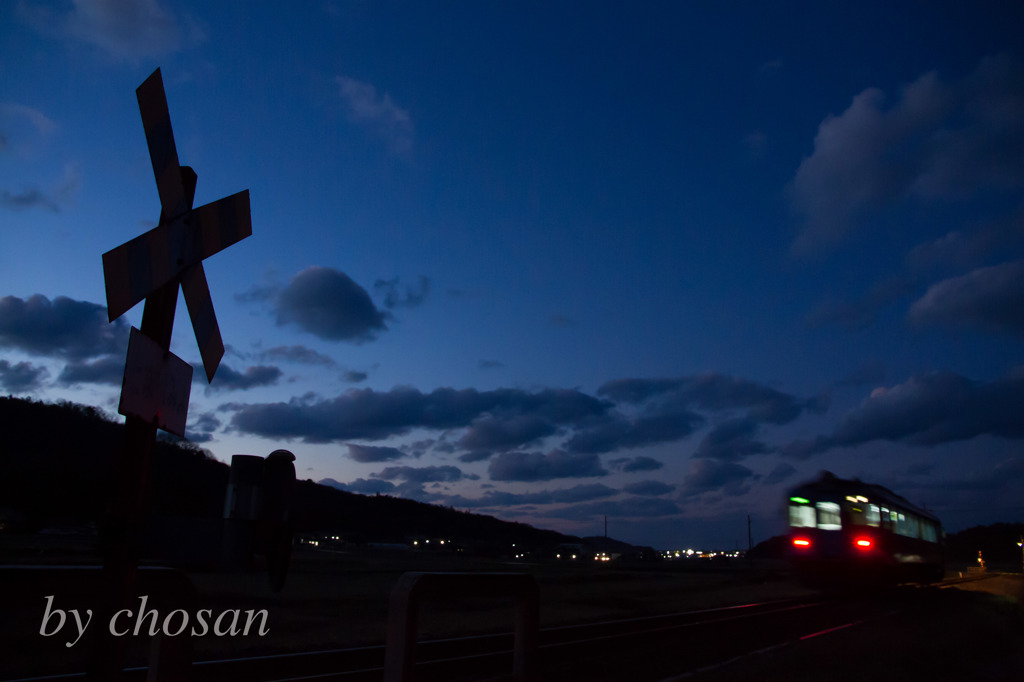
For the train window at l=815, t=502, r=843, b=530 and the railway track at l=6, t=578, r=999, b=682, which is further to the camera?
the train window at l=815, t=502, r=843, b=530

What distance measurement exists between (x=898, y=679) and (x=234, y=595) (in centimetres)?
1960

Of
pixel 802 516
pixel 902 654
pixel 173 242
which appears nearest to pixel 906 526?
pixel 802 516

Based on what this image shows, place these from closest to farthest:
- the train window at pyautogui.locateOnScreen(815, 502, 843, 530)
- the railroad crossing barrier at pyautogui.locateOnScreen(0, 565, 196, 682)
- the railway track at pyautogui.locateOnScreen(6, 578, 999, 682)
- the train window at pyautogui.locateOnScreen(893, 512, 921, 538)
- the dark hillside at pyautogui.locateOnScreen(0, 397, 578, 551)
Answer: the railroad crossing barrier at pyautogui.locateOnScreen(0, 565, 196, 682) < the railway track at pyautogui.locateOnScreen(6, 578, 999, 682) < the train window at pyautogui.locateOnScreen(815, 502, 843, 530) < the train window at pyautogui.locateOnScreen(893, 512, 921, 538) < the dark hillside at pyautogui.locateOnScreen(0, 397, 578, 551)

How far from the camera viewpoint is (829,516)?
2619cm

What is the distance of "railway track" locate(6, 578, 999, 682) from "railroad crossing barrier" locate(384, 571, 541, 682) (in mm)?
4565

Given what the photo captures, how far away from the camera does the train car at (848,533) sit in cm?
2542

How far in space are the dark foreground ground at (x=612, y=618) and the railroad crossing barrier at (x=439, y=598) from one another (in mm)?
1617

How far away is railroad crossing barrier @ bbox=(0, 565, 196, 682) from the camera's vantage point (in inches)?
93.7

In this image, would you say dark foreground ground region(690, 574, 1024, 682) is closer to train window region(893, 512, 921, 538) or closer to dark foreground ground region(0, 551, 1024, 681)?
dark foreground ground region(0, 551, 1024, 681)

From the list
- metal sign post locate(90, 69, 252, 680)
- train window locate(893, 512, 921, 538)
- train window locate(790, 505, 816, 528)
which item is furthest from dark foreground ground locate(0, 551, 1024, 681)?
train window locate(790, 505, 816, 528)

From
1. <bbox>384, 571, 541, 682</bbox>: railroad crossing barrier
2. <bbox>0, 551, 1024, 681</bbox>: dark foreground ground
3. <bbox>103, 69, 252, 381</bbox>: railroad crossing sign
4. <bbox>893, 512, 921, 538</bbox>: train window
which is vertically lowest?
<bbox>0, 551, 1024, 681</bbox>: dark foreground ground

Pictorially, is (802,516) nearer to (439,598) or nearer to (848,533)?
(848,533)

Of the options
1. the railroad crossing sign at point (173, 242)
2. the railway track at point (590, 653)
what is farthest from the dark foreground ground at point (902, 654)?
the railroad crossing sign at point (173, 242)

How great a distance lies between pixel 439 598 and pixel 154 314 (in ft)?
7.66
